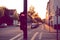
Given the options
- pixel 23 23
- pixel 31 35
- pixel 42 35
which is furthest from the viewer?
pixel 42 35

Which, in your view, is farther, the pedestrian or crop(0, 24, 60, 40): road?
crop(0, 24, 60, 40): road

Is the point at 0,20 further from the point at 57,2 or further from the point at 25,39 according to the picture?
the point at 25,39

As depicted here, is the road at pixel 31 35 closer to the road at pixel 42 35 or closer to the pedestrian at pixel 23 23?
the road at pixel 42 35

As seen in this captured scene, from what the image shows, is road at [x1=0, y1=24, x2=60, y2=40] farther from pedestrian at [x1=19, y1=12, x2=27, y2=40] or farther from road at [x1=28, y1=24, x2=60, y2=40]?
pedestrian at [x1=19, y1=12, x2=27, y2=40]

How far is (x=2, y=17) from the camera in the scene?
85.6 m

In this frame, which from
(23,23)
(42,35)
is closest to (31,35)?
(42,35)

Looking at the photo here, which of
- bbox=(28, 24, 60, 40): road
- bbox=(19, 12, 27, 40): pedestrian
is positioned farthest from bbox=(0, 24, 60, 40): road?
bbox=(19, 12, 27, 40): pedestrian

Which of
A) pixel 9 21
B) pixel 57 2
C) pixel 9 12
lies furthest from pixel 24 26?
pixel 9 12

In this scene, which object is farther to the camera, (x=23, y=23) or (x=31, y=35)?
(x=31, y=35)

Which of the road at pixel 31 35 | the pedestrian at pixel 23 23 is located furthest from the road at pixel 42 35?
the pedestrian at pixel 23 23

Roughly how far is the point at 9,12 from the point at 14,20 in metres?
14.6

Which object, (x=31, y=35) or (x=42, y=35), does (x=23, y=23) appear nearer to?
(x=31, y=35)

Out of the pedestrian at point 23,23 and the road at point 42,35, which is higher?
the pedestrian at point 23,23

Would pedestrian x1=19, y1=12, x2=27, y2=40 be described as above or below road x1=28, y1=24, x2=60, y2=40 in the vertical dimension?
above
